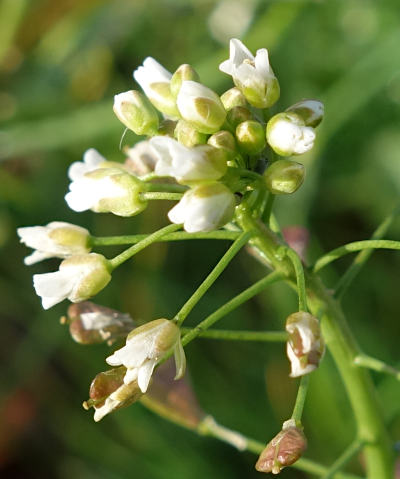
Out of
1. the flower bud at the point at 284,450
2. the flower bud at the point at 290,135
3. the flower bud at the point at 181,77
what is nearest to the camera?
the flower bud at the point at 284,450

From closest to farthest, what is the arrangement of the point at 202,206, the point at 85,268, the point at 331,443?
the point at 202,206, the point at 85,268, the point at 331,443

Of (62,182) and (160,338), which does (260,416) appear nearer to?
(62,182)

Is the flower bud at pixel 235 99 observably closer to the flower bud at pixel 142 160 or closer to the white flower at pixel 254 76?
the white flower at pixel 254 76

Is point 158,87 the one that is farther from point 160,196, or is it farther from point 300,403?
point 300,403

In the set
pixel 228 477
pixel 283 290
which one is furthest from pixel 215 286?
pixel 228 477

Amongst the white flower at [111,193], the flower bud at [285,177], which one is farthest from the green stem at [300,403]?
the white flower at [111,193]

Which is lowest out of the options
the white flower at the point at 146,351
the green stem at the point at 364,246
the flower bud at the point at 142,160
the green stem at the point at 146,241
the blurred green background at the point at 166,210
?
the blurred green background at the point at 166,210
